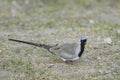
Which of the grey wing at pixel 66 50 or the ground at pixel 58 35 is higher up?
the grey wing at pixel 66 50

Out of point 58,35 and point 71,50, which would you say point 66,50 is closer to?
point 71,50

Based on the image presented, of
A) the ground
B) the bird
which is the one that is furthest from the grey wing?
the ground

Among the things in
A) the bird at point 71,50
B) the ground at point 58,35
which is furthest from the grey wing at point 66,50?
the ground at point 58,35

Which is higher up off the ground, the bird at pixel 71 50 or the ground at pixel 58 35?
the bird at pixel 71 50

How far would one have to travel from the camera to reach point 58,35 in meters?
8.29

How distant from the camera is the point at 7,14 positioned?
10156mm

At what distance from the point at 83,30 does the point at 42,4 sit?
8.96ft

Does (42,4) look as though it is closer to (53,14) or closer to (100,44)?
(53,14)

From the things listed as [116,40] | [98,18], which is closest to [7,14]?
[98,18]

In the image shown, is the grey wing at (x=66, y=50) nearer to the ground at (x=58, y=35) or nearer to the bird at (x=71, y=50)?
the bird at (x=71, y=50)

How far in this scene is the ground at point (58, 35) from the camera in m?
6.37

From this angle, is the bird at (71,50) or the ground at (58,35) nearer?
the ground at (58,35)

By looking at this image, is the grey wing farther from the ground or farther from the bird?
the ground

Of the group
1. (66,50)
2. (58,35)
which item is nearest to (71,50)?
(66,50)
